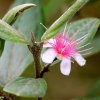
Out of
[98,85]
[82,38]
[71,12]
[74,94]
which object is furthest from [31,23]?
[74,94]

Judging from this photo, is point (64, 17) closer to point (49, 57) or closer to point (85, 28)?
point (49, 57)

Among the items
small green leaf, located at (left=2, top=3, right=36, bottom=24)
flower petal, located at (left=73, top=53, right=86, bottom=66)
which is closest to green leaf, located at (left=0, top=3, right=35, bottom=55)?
small green leaf, located at (left=2, top=3, right=36, bottom=24)

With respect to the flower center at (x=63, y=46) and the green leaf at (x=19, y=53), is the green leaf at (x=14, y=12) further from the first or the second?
the green leaf at (x=19, y=53)

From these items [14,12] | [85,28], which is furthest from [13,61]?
[14,12]

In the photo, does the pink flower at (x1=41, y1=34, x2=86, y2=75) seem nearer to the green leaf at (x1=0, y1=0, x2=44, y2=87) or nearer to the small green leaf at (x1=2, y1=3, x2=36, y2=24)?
the small green leaf at (x1=2, y1=3, x2=36, y2=24)

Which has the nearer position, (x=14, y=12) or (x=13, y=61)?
(x=14, y=12)

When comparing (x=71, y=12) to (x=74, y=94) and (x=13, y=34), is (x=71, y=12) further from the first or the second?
(x=74, y=94)
